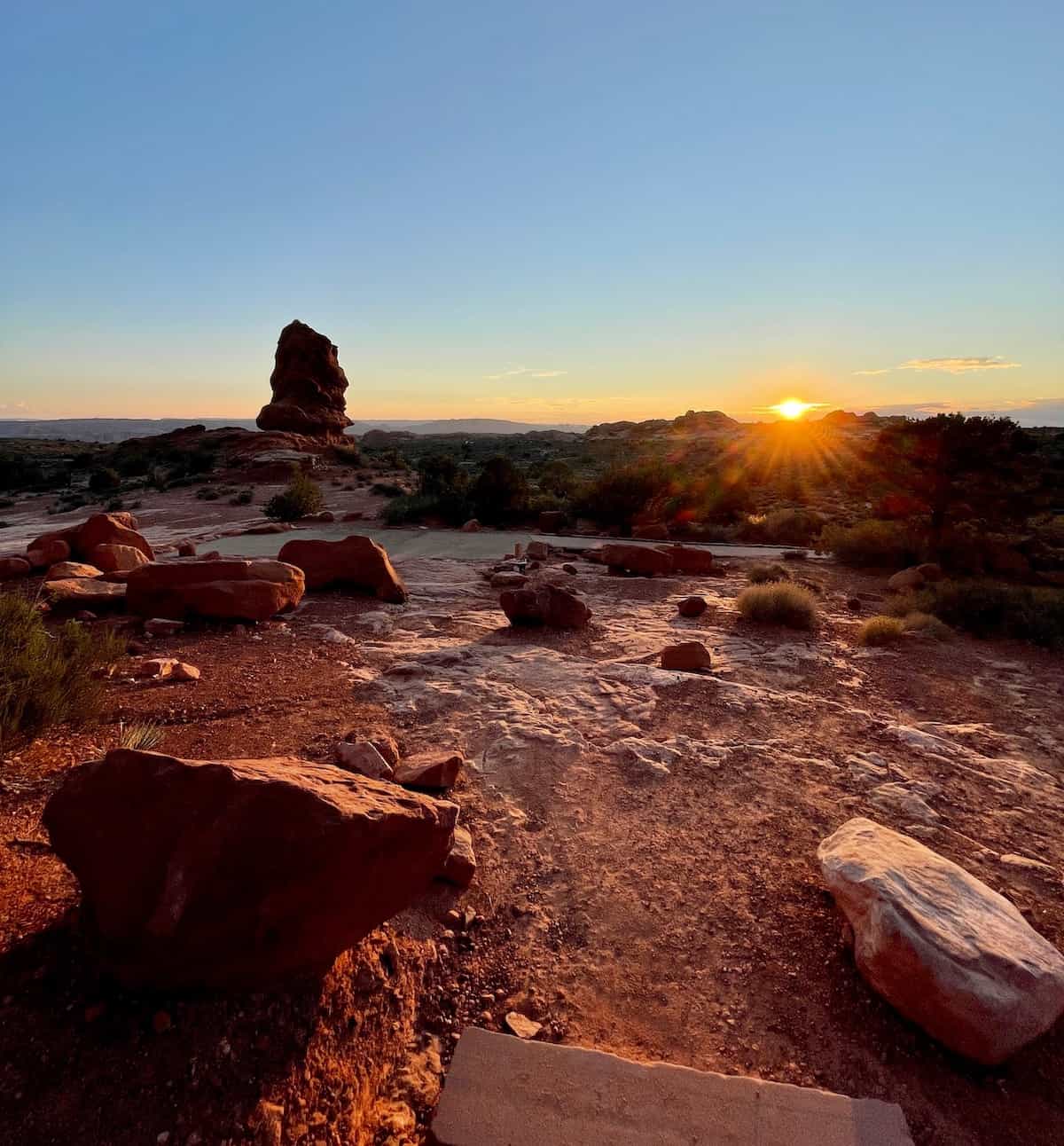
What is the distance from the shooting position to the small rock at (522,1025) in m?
2.83

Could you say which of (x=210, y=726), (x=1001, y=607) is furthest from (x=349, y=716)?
(x=1001, y=607)

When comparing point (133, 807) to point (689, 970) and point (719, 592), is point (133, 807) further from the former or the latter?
point (719, 592)

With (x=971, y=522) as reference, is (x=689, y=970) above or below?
below

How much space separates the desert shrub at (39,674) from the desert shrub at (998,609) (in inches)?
395

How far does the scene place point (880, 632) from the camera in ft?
27.9

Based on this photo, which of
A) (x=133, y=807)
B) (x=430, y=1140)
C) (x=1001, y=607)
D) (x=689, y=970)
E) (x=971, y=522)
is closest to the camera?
(x=430, y=1140)

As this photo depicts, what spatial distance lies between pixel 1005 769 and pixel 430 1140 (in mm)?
4994

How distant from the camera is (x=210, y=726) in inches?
203

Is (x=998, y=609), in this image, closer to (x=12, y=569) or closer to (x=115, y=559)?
(x=115, y=559)

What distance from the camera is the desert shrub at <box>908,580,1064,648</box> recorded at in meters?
8.83

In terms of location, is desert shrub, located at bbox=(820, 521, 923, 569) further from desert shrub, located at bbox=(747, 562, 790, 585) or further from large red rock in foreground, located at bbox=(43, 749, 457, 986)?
large red rock in foreground, located at bbox=(43, 749, 457, 986)

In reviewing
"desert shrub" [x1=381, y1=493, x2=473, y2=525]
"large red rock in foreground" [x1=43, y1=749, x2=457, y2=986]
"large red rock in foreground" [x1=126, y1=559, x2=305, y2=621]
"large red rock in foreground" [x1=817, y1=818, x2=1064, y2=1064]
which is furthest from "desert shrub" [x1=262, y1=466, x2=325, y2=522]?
"large red rock in foreground" [x1=817, y1=818, x2=1064, y2=1064]

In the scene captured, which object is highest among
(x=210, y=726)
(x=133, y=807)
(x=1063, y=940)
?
(x=133, y=807)

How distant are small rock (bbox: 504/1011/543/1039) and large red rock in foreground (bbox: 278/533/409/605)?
23.6ft
